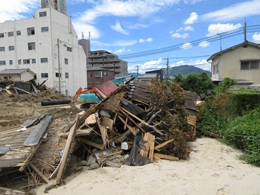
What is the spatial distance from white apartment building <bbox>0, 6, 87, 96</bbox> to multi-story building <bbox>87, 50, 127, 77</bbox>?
3111 centimetres

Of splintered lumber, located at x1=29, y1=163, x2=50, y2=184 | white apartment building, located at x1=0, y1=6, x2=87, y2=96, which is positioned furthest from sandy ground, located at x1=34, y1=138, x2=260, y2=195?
white apartment building, located at x1=0, y1=6, x2=87, y2=96

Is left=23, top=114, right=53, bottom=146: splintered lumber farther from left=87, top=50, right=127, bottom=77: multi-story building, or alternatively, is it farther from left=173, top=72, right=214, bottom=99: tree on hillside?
left=87, top=50, right=127, bottom=77: multi-story building

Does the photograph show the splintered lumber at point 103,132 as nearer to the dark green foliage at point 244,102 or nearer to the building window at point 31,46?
the dark green foliage at point 244,102

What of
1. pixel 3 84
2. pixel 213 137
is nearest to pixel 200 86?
pixel 213 137

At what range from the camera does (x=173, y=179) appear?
4449 mm

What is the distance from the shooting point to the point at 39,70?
1267 inches

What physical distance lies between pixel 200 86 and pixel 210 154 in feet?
31.0

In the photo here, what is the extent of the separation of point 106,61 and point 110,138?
205 ft

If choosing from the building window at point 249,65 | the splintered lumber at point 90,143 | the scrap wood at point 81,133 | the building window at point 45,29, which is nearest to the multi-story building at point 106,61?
the building window at point 45,29

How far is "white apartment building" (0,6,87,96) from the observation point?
→ 31.4 meters

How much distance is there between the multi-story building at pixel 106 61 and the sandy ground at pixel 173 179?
6145 centimetres

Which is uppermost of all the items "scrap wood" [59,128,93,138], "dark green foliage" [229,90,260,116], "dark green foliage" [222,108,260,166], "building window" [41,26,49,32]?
"building window" [41,26,49,32]

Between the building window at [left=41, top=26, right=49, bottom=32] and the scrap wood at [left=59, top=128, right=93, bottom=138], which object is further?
the building window at [left=41, top=26, right=49, bottom=32]

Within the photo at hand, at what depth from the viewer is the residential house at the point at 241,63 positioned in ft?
62.0
